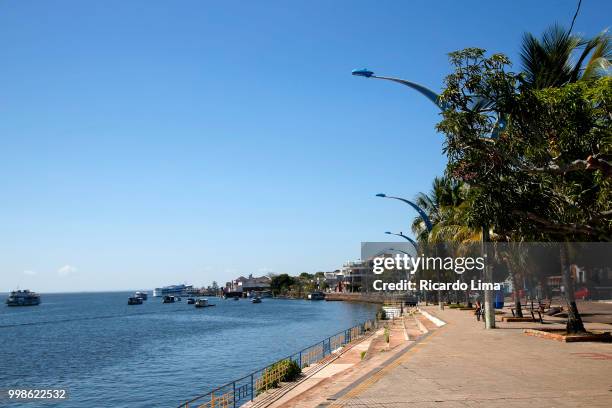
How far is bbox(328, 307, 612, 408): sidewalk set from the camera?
12742 millimetres

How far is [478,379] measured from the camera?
1546 centimetres

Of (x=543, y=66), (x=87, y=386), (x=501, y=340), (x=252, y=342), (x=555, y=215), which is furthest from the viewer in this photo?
(x=252, y=342)

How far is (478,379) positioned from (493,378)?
45 centimetres

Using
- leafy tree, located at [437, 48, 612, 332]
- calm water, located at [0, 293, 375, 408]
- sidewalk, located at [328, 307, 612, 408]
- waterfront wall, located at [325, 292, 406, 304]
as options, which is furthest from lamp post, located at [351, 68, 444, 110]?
waterfront wall, located at [325, 292, 406, 304]

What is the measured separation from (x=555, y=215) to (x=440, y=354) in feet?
24.0

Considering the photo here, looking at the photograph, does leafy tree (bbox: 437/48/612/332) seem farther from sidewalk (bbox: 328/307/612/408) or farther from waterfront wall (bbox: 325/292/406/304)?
waterfront wall (bbox: 325/292/406/304)

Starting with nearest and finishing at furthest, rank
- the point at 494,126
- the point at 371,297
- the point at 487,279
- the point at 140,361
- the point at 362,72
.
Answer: the point at 494,126 < the point at 362,72 < the point at 487,279 < the point at 140,361 < the point at 371,297

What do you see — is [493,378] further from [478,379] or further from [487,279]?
[487,279]

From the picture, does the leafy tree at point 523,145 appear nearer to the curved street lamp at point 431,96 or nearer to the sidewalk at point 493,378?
the curved street lamp at point 431,96

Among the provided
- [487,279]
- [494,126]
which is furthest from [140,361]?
[494,126]

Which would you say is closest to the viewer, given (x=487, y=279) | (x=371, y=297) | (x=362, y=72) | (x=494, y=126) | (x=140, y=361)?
(x=494, y=126)

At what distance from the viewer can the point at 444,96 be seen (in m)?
14.5

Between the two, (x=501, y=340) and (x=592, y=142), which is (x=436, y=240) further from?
(x=592, y=142)

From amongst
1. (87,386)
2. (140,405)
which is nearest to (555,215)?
(140,405)
